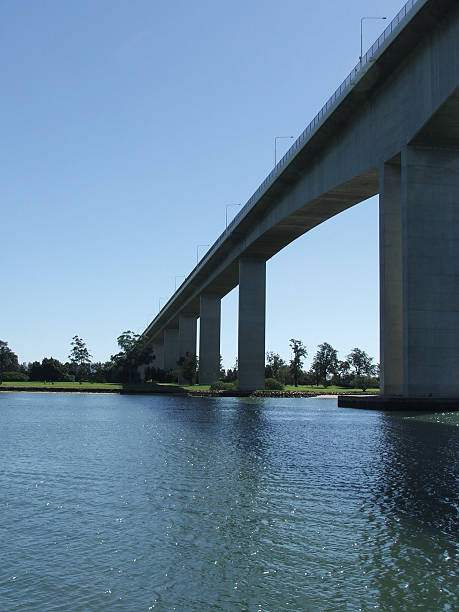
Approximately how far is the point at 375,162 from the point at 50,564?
37945 millimetres

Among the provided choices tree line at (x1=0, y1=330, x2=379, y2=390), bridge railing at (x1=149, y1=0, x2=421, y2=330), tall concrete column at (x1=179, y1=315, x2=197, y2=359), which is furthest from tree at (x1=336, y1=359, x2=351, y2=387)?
bridge railing at (x1=149, y1=0, x2=421, y2=330)

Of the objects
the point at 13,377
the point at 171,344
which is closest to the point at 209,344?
the point at 13,377

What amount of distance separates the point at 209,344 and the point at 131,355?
3547 centimetres

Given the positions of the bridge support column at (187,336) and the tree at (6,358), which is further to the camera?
the tree at (6,358)

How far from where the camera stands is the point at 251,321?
249 feet

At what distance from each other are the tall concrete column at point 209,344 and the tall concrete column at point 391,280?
60.8 m

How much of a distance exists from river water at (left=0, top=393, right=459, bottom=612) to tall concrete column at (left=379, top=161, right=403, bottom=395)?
19.1m

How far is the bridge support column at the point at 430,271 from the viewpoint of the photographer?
1538 inches

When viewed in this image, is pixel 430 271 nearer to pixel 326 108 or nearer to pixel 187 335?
pixel 326 108

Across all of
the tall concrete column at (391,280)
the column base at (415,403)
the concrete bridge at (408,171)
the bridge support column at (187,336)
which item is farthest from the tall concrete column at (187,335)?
the column base at (415,403)

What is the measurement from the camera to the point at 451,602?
26.6ft

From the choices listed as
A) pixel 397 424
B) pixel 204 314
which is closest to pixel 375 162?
pixel 397 424

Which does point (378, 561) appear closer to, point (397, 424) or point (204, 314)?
point (397, 424)

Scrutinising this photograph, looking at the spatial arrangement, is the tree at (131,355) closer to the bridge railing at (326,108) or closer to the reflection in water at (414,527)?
the bridge railing at (326,108)
